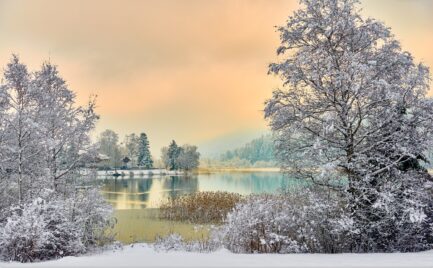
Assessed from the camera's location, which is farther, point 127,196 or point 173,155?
point 173,155

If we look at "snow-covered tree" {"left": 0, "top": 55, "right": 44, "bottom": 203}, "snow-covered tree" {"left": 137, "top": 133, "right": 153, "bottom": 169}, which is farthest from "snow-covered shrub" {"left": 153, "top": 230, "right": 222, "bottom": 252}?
"snow-covered tree" {"left": 137, "top": 133, "right": 153, "bottom": 169}

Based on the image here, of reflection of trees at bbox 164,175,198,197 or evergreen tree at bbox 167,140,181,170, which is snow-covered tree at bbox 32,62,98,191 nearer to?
reflection of trees at bbox 164,175,198,197

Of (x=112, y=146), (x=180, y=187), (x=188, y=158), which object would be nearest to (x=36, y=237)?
(x=180, y=187)

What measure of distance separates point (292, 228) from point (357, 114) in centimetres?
359

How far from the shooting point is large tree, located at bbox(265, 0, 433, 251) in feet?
35.0

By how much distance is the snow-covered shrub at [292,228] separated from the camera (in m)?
10.7

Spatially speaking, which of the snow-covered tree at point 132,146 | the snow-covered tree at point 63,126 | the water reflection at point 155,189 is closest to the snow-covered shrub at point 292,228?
the water reflection at point 155,189

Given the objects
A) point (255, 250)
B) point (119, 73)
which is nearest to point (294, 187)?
point (255, 250)

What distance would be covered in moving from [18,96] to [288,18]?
848cm

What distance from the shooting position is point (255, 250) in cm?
1092

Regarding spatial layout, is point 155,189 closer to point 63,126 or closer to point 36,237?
point 63,126

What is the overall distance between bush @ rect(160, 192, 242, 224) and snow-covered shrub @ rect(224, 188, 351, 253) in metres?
9.98

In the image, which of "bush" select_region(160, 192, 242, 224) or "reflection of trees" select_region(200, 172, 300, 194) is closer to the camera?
"bush" select_region(160, 192, 242, 224)

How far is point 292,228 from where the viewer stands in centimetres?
1104
